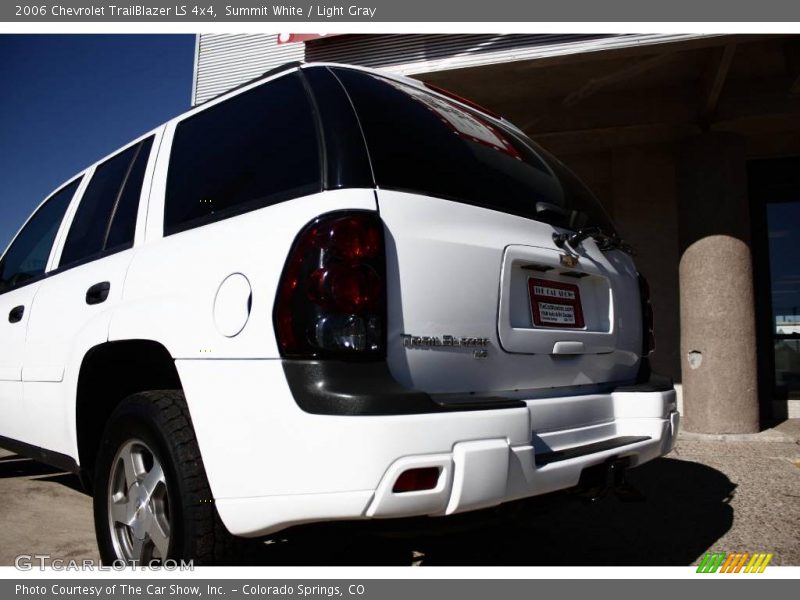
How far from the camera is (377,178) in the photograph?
77.7 inches

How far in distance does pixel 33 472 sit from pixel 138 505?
357 centimetres

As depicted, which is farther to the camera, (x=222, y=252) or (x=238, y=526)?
(x=222, y=252)

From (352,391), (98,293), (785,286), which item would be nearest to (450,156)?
(352,391)

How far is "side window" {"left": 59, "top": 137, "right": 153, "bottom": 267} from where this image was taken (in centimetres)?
286

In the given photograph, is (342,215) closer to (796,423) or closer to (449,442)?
(449,442)

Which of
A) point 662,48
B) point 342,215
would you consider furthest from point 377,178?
point 662,48

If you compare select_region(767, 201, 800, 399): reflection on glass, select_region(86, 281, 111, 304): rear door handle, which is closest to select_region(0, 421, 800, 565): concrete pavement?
select_region(86, 281, 111, 304): rear door handle

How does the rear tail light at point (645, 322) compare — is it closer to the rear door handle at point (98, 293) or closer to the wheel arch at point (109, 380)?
the wheel arch at point (109, 380)

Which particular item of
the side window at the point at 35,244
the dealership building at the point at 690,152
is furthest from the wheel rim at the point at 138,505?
the dealership building at the point at 690,152

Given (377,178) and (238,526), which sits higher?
(377,178)

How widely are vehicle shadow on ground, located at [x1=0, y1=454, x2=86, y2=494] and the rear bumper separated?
10.8 ft

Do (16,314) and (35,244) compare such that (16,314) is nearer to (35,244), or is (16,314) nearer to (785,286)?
(35,244)

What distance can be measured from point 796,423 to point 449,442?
706 cm

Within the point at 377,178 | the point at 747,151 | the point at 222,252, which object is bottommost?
the point at 222,252
